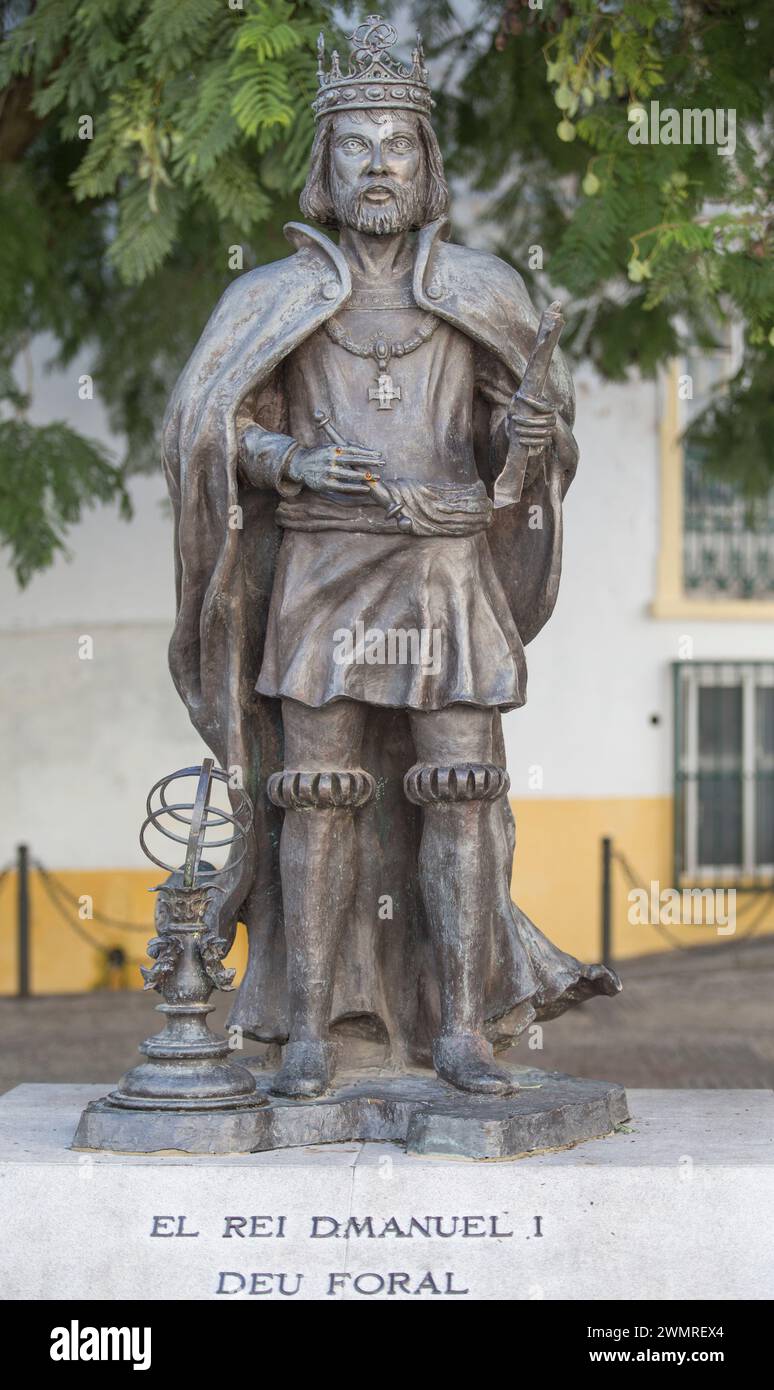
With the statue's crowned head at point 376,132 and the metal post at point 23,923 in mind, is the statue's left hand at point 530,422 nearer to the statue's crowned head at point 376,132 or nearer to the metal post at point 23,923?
the statue's crowned head at point 376,132

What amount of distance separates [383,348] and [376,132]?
558 millimetres

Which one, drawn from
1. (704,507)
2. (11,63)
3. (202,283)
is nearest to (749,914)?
(704,507)

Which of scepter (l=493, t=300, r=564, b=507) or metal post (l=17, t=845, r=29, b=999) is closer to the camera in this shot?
scepter (l=493, t=300, r=564, b=507)

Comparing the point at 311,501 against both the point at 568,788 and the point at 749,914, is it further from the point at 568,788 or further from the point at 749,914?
the point at 749,914

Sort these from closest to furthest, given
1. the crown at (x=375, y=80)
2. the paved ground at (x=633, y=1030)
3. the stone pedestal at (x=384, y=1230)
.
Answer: the stone pedestal at (x=384, y=1230) → the crown at (x=375, y=80) → the paved ground at (x=633, y=1030)

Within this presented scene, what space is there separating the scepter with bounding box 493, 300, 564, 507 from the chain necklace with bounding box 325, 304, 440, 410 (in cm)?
29

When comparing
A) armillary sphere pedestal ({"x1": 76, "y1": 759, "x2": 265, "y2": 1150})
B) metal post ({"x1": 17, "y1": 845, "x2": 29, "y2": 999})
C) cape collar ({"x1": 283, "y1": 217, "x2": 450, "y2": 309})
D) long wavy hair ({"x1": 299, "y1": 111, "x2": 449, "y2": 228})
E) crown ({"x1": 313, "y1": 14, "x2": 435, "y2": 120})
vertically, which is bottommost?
metal post ({"x1": 17, "y1": 845, "x2": 29, "y2": 999})

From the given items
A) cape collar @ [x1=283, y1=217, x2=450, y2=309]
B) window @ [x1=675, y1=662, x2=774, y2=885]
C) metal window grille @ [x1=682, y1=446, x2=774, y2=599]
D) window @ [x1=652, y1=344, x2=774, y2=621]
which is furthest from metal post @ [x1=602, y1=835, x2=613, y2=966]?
cape collar @ [x1=283, y1=217, x2=450, y2=309]

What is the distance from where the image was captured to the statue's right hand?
5.67 meters

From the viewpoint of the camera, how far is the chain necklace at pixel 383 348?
5875mm

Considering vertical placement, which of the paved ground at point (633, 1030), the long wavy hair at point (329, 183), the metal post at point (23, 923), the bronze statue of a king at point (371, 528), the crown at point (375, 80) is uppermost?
the crown at point (375, 80)

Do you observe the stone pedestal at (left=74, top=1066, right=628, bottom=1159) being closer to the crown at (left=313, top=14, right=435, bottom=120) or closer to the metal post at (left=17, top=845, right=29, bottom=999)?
the crown at (left=313, top=14, right=435, bottom=120)

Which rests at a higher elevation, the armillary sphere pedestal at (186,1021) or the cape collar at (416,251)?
the cape collar at (416,251)

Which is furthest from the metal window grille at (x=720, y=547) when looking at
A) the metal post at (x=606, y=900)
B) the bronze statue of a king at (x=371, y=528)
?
the bronze statue of a king at (x=371, y=528)
